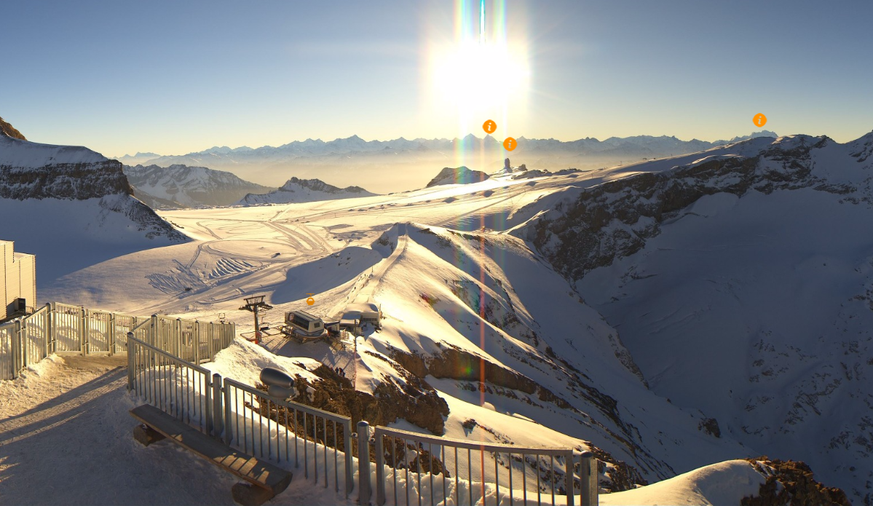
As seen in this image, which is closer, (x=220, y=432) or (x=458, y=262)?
(x=220, y=432)

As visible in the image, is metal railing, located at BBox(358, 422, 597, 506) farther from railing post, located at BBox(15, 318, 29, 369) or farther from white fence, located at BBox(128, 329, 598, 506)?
railing post, located at BBox(15, 318, 29, 369)


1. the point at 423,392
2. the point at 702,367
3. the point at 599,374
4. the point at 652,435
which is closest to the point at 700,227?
the point at 702,367

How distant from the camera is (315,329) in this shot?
20797 mm

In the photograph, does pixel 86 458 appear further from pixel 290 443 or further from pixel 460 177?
pixel 460 177

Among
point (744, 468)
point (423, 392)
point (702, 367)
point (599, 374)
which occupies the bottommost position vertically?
point (702, 367)

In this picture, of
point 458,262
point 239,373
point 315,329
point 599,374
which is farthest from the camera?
point 458,262

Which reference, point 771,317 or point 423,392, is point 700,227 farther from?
point 423,392

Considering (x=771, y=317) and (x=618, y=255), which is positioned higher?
(x=618, y=255)

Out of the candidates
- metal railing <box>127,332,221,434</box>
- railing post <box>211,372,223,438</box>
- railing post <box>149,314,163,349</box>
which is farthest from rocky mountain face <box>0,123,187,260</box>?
railing post <box>211,372,223,438</box>

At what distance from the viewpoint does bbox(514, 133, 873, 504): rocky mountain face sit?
54281 mm

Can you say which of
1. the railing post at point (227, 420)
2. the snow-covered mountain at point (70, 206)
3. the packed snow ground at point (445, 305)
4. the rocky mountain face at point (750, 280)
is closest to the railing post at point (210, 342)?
the packed snow ground at point (445, 305)

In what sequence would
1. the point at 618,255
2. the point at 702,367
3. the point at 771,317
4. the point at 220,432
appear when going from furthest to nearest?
the point at 618,255
the point at 771,317
the point at 702,367
the point at 220,432

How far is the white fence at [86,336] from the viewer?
9.99 meters

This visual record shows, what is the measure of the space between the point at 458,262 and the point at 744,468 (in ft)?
129
